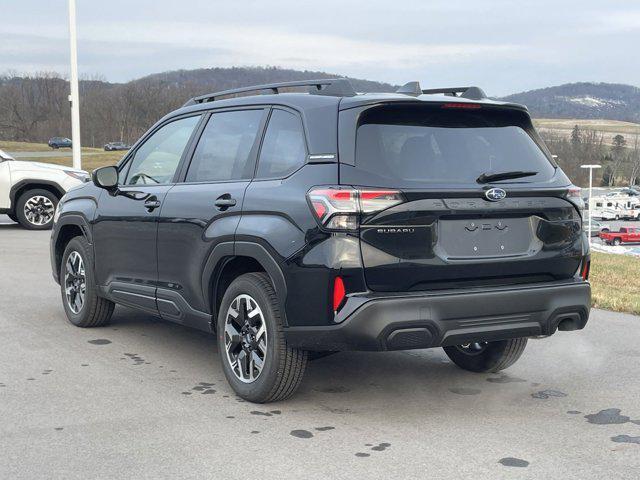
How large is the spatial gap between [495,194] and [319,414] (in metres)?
1.56

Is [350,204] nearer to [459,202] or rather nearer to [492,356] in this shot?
[459,202]

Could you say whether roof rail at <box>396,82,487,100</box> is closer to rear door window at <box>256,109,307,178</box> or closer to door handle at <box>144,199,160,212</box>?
rear door window at <box>256,109,307,178</box>

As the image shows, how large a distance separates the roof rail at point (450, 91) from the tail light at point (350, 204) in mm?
928

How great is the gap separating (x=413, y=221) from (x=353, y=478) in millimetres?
1370

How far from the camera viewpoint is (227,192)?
5148 millimetres

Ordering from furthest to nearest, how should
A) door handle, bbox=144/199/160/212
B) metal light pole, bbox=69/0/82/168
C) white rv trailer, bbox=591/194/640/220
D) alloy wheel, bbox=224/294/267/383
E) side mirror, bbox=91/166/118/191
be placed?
white rv trailer, bbox=591/194/640/220 < metal light pole, bbox=69/0/82/168 < side mirror, bbox=91/166/118/191 < door handle, bbox=144/199/160/212 < alloy wheel, bbox=224/294/267/383

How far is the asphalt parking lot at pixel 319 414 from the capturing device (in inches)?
153

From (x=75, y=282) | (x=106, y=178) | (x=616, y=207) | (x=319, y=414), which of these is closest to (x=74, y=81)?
(x=75, y=282)

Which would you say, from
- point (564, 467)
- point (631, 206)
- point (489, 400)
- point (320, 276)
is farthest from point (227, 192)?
point (631, 206)

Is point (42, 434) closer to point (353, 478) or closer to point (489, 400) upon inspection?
point (353, 478)

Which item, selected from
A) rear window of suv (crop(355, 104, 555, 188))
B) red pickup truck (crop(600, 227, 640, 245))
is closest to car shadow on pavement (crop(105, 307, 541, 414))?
rear window of suv (crop(355, 104, 555, 188))

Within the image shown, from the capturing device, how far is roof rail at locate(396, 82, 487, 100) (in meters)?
5.04

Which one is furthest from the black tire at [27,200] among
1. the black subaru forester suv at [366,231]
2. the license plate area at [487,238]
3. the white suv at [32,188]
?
the license plate area at [487,238]

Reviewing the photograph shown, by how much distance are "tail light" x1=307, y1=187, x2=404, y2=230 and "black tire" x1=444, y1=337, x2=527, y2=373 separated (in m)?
1.73
